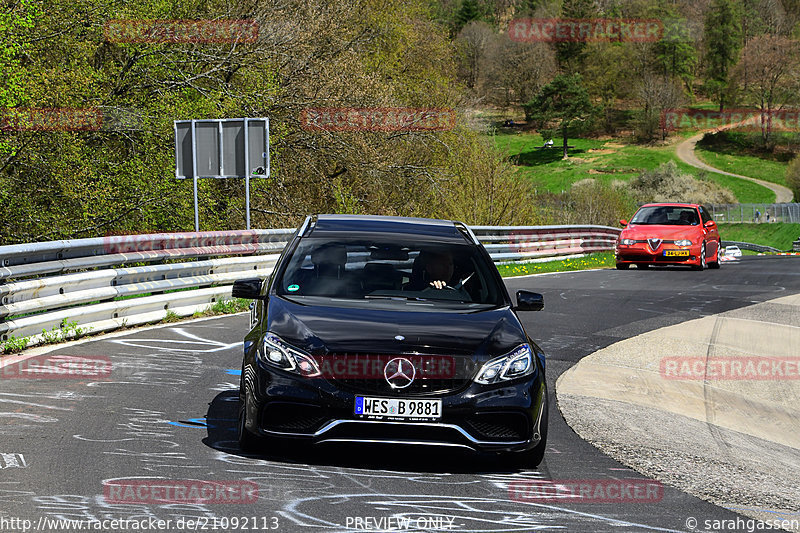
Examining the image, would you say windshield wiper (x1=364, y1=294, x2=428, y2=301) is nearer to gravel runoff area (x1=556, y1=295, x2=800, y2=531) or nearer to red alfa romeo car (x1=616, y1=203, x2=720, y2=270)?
gravel runoff area (x1=556, y1=295, x2=800, y2=531)

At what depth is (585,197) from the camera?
2425 inches

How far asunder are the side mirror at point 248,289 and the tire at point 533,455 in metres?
1.99

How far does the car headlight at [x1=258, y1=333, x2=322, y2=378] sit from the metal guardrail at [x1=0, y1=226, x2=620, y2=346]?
482cm

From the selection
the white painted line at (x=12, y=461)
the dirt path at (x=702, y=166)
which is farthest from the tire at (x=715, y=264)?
the dirt path at (x=702, y=166)

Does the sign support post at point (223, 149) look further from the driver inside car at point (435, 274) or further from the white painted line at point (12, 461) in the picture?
the white painted line at point (12, 461)

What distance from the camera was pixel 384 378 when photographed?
572cm

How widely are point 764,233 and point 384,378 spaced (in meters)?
86.6

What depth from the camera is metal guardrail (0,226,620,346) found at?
1022cm

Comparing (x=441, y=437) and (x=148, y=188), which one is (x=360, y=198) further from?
(x=441, y=437)

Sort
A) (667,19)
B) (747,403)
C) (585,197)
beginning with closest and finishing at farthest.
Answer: (747,403) < (585,197) < (667,19)

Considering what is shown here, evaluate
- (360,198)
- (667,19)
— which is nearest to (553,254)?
(360,198)

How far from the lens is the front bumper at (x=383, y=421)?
5676 mm

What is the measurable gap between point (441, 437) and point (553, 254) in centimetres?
2525

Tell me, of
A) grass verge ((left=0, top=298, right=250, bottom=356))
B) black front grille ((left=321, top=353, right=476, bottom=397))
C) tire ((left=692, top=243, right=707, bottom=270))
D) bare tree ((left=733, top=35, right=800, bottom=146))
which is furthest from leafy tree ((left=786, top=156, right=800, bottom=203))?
black front grille ((left=321, top=353, right=476, bottom=397))
